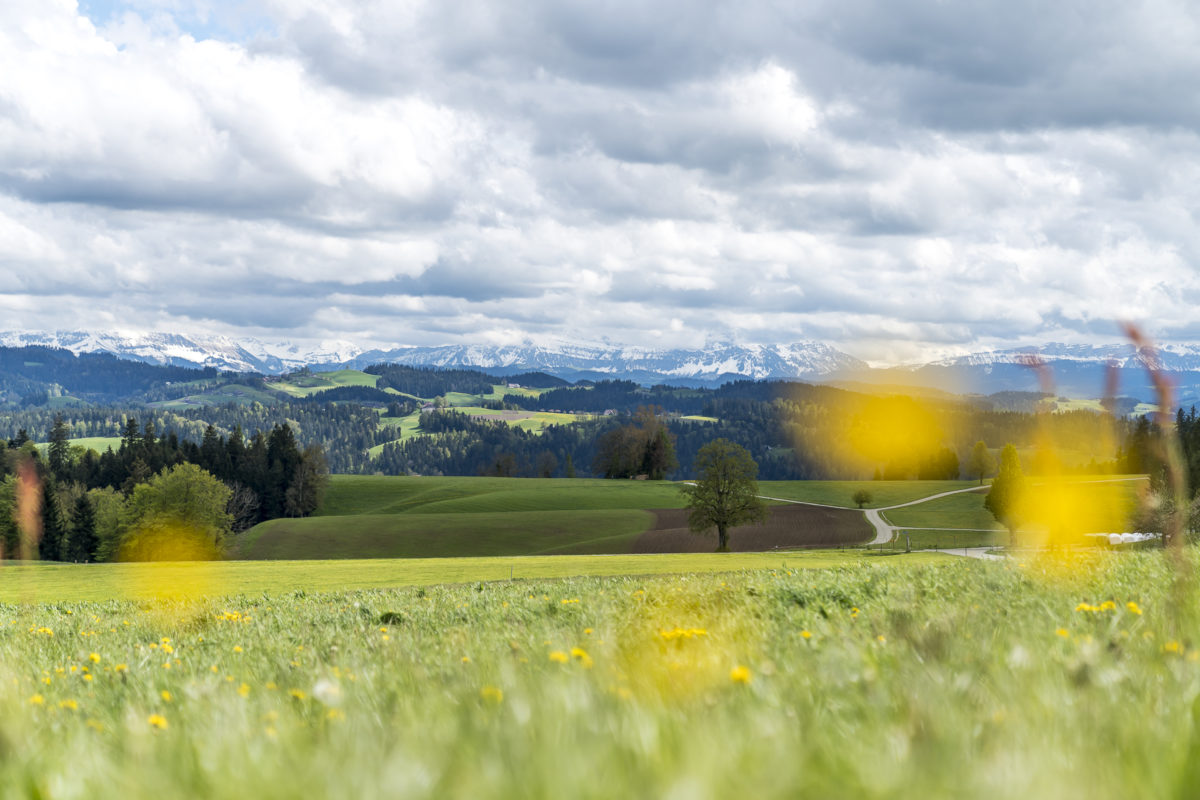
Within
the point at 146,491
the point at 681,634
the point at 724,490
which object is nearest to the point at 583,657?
the point at 681,634

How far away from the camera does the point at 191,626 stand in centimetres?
1191

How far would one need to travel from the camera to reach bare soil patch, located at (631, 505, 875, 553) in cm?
10156

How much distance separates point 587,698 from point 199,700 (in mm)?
2745

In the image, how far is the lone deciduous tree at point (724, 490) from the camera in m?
89.0

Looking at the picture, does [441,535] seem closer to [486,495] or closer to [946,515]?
[486,495]

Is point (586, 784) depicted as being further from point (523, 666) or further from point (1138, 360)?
point (1138, 360)

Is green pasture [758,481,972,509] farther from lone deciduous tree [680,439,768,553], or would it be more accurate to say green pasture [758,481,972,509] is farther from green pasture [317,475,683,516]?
lone deciduous tree [680,439,768,553]

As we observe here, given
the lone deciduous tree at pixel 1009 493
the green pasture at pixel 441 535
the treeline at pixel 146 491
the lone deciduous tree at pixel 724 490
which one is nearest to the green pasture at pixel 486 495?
the treeline at pixel 146 491

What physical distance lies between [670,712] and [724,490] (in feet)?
287

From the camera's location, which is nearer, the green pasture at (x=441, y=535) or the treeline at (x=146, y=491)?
the treeline at (x=146, y=491)

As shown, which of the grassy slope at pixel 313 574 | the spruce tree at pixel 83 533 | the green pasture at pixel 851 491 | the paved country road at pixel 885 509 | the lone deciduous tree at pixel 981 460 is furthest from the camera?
the lone deciduous tree at pixel 981 460

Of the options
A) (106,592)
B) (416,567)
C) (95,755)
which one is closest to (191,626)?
(95,755)

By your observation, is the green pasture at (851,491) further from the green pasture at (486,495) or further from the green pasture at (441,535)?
the green pasture at (441,535)

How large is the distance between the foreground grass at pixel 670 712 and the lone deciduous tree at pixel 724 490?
82154 millimetres
